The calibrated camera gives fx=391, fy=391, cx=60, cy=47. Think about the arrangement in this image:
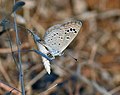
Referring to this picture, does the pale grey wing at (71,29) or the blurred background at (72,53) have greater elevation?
the pale grey wing at (71,29)

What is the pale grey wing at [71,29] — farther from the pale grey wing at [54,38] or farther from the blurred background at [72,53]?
the blurred background at [72,53]

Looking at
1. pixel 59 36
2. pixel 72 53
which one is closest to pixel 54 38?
pixel 59 36

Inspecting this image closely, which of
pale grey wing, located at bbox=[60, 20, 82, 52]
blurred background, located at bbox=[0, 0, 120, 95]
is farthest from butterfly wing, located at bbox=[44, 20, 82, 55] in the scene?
blurred background, located at bbox=[0, 0, 120, 95]

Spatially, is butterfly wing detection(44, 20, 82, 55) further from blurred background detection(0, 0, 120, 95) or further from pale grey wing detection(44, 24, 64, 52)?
blurred background detection(0, 0, 120, 95)

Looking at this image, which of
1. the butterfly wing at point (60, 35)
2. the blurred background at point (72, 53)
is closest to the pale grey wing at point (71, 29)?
the butterfly wing at point (60, 35)

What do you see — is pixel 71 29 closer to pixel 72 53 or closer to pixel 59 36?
pixel 59 36
